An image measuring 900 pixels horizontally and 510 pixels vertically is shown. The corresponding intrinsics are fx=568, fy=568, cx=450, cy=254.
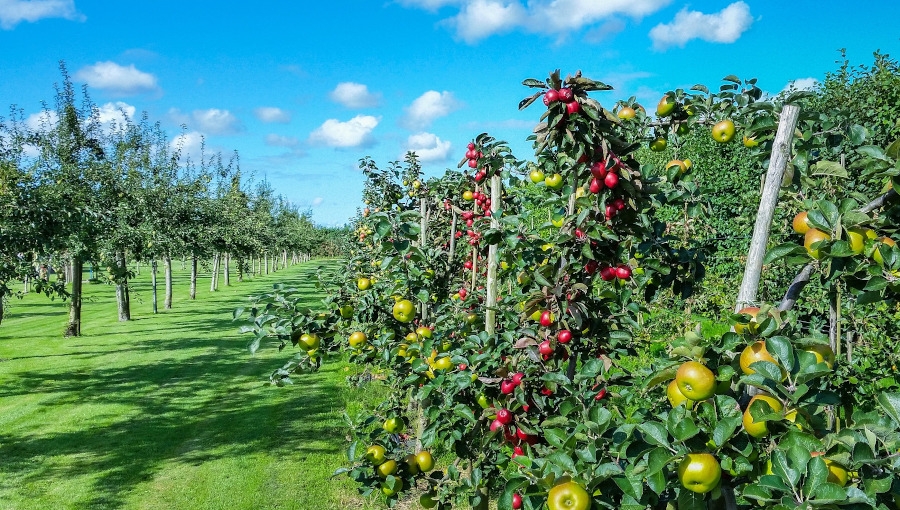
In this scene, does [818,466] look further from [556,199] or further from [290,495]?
[290,495]

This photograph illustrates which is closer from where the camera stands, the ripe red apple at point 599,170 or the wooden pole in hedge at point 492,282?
the ripe red apple at point 599,170

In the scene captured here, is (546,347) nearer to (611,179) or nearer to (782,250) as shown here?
(611,179)

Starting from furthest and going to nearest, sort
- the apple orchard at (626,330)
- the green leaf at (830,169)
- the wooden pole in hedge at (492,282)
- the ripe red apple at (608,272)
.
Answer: the wooden pole in hedge at (492,282)
the ripe red apple at (608,272)
the green leaf at (830,169)
the apple orchard at (626,330)

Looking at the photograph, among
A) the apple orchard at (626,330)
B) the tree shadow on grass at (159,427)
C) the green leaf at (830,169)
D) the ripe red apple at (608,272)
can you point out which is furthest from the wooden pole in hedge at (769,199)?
the tree shadow on grass at (159,427)

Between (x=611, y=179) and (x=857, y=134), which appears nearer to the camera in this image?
(x=857, y=134)

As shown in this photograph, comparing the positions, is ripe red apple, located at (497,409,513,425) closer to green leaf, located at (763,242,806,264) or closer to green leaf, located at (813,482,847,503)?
green leaf, located at (763,242,806,264)

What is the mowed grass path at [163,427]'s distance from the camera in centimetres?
614

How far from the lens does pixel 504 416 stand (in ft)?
9.44

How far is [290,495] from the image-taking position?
5980 millimetres

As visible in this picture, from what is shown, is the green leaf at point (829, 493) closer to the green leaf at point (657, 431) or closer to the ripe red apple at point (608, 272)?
the green leaf at point (657, 431)

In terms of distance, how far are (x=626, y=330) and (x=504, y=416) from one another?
2.60 feet

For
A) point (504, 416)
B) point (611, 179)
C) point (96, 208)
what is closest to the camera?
point (611, 179)

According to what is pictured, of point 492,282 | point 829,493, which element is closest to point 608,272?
point 492,282

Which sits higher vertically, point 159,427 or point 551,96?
point 551,96
